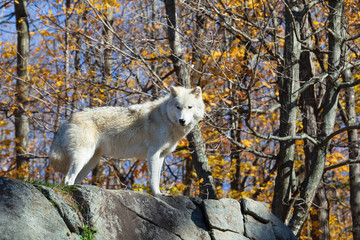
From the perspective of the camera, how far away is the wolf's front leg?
22.6 ft

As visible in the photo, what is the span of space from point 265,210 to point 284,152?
9.51ft

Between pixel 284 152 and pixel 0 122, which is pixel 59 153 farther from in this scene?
pixel 0 122

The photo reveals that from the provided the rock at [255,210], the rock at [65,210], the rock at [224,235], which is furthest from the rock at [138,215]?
the rock at [255,210]

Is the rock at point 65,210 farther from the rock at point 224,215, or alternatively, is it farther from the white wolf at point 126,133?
the rock at point 224,215

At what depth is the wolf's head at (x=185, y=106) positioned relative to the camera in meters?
7.19

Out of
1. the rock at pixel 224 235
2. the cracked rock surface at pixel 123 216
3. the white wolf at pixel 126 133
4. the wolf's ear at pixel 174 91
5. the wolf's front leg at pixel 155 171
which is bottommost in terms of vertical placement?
the rock at pixel 224 235

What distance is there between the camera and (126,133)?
24.8 feet

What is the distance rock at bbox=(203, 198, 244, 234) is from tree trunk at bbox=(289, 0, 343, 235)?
2636 mm

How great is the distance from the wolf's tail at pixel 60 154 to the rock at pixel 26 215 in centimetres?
219

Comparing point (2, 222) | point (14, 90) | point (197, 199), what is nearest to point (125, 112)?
point (197, 199)

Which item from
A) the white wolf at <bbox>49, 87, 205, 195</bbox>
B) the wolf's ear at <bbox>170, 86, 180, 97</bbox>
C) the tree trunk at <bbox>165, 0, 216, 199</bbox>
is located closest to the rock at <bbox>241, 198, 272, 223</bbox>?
the white wolf at <bbox>49, 87, 205, 195</bbox>

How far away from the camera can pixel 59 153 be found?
23.5ft

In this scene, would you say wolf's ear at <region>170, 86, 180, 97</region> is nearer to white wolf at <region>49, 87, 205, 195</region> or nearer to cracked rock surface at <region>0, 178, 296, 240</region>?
white wolf at <region>49, 87, 205, 195</region>

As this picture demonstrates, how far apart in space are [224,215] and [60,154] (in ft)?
9.86
